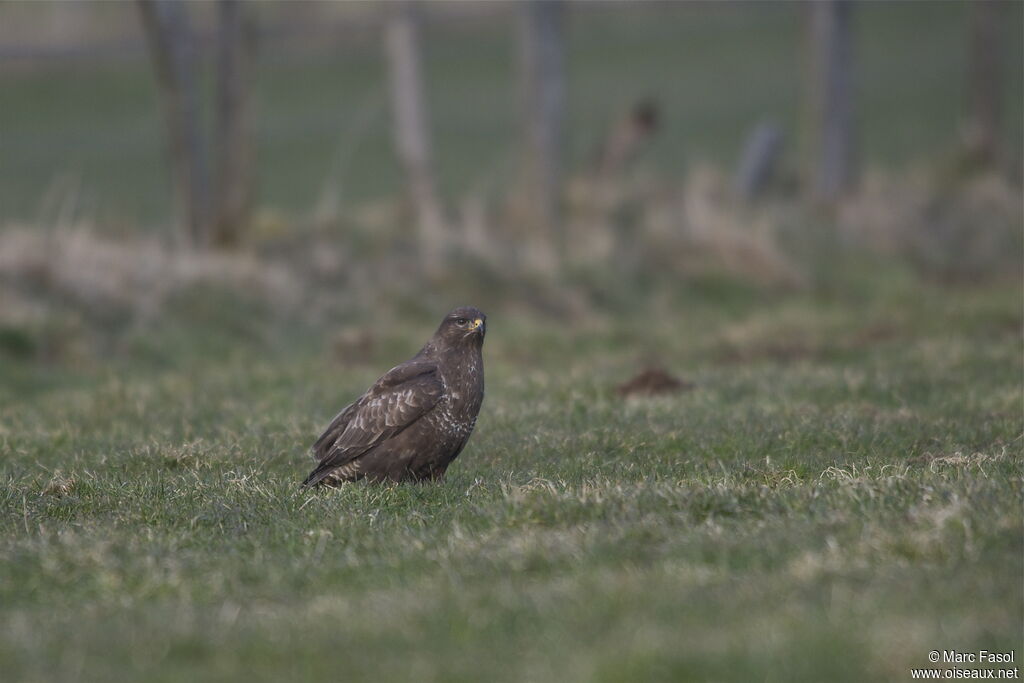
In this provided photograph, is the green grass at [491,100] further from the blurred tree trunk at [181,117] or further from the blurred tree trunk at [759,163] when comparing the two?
the blurred tree trunk at [181,117]

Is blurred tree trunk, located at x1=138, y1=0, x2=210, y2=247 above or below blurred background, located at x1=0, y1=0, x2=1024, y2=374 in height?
above

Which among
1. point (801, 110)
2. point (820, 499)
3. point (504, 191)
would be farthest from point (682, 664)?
point (801, 110)

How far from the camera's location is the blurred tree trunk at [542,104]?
18.9 meters

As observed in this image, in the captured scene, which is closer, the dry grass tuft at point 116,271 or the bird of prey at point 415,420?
the bird of prey at point 415,420

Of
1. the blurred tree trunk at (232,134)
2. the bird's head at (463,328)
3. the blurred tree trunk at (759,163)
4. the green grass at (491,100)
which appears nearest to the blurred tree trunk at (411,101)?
the green grass at (491,100)

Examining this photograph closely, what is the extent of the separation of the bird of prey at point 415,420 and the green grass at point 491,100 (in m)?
13.7

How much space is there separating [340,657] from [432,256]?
12393 millimetres

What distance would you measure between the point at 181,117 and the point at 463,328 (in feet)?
33.2

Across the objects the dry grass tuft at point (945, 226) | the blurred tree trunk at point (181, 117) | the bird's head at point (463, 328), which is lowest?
the dry grass tuft at point (945, 226)

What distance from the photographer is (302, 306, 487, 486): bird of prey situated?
7.82m

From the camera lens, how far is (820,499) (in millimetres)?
6633

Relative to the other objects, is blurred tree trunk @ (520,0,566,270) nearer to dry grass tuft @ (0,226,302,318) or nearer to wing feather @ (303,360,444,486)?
dry grass tuft @ (0,226,302,318)

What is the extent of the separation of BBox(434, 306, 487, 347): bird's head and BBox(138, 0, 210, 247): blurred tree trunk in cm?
960

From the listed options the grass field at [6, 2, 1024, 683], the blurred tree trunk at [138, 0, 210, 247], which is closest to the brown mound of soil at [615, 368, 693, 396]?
the grass field at [6, 2, 1024, 683]
